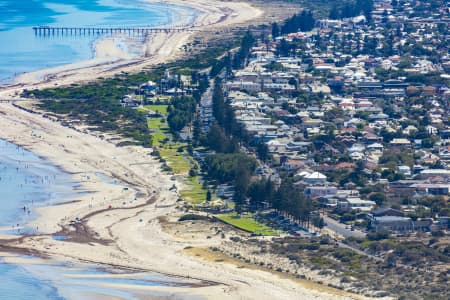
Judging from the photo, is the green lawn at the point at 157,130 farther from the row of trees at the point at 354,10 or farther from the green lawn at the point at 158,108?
the row of trees at the point at 354,10

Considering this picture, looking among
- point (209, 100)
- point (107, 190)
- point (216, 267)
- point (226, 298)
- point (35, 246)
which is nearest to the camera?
point (226, 298)

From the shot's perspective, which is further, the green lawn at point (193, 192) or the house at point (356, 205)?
the green lawn at point (193, 192)

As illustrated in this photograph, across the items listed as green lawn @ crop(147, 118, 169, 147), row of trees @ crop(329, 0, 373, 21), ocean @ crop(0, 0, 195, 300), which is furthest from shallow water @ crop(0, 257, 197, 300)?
row of trees @ crop(329, 0, 373, 21)

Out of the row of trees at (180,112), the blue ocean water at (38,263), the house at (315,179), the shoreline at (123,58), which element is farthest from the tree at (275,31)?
the house at (315,179)

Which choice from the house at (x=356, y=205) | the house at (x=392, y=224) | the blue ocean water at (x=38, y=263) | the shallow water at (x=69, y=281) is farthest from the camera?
the house at (x=356, y=205)

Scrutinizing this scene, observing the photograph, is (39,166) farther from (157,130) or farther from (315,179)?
(315,179)

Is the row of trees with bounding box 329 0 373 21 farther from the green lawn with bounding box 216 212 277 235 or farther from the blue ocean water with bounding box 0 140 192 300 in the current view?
the green lawn with bounding box 216 212 277 235

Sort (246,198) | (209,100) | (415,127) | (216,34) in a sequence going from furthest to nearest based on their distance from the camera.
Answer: (216,34), (209,100), (415,127), (246,198)

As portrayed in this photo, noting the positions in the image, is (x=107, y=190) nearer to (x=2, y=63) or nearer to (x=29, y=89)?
(x=29, y=89)

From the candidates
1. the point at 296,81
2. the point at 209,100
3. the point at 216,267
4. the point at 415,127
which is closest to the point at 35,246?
the point at 216,267
